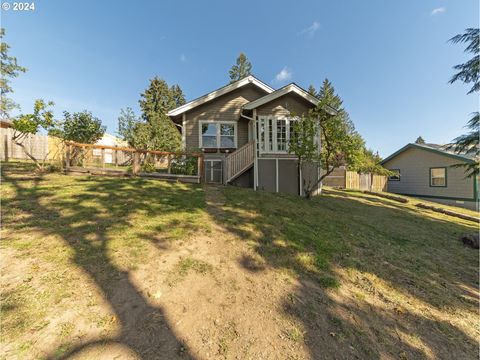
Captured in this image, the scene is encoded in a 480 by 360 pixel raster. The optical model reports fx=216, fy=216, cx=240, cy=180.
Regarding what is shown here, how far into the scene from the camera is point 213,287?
Answer: 2924mm

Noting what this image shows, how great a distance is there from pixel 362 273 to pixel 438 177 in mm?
17722

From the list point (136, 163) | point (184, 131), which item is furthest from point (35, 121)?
point (184, 131)

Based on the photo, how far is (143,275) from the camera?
2.93 meters

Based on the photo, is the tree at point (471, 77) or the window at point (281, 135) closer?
Answer: the tree at point (471, 77)

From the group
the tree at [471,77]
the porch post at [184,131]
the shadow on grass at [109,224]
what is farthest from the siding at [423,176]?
the shadow on grass at [109,224]

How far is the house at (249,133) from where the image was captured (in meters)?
10.6

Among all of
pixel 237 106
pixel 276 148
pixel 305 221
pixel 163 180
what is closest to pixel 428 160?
pixel 276 148

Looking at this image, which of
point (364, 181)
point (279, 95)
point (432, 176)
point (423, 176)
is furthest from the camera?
point (364, 181)

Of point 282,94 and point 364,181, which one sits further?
point 364,181

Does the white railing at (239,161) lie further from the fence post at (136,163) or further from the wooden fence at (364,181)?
the wooden fence at (364,181)

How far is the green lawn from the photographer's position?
2152 mm

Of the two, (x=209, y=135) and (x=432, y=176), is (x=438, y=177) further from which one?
(x=209, y=135)

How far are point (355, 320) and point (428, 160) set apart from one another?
1941cm

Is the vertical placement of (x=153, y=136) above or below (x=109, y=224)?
above
